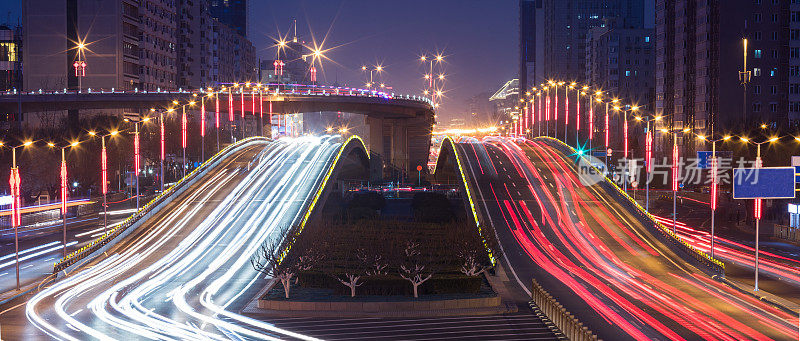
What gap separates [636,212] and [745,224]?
1367 centimetres

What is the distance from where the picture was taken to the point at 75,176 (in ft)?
325

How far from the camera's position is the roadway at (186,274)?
1313 inches

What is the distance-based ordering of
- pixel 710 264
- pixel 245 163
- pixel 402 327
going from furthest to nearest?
pixel 245 163, pixel 710 264, pixel 402 327

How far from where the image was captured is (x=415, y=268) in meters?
38.0

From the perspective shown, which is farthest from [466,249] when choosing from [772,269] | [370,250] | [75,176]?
[75,176]

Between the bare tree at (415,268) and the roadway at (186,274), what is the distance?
7.95 m

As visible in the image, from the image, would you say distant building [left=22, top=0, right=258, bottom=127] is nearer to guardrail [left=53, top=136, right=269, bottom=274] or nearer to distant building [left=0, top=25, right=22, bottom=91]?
distant building [left=0, top=25, right=22, bottom=91]

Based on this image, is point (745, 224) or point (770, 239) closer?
point (770, 239)

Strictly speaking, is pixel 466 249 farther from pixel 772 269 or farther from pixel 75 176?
pixel 75 176

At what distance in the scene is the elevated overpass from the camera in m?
122

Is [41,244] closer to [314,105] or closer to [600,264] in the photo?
[600,264]

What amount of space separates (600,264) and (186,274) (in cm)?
2665

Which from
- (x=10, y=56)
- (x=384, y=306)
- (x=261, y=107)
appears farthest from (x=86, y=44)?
(x=384, y=306)

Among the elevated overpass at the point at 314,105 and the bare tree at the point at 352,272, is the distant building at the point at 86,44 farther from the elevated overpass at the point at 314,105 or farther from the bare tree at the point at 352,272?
the bare tree at the point at 352,272
